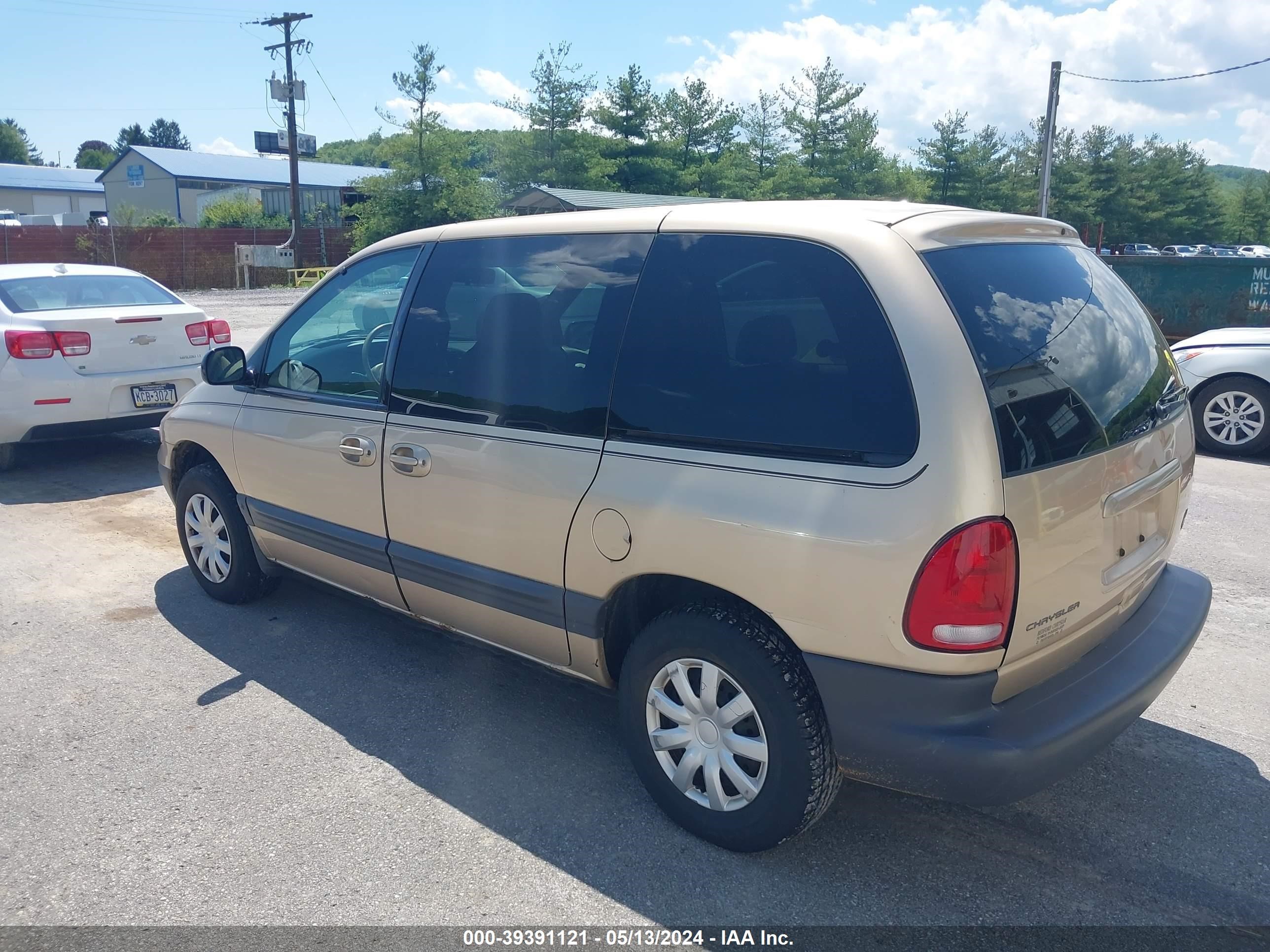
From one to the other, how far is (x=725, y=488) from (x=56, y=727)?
2834 mm

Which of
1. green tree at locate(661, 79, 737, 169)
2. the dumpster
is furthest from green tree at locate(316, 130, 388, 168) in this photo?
the dumpster

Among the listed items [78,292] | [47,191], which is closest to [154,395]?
[78,292]

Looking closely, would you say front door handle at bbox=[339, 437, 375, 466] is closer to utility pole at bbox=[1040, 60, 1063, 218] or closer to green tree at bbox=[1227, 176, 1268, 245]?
utility pole at bbox=[1040, 60, 1063, 218]

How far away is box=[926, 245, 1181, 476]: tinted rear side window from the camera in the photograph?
102 inches

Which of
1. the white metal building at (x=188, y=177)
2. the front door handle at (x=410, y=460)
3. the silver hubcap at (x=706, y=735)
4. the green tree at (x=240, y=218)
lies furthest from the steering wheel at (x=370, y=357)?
the white metal building at (x=188, y=177)

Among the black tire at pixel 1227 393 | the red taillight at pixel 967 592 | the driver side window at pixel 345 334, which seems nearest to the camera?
the red taillight at pixel 967 592

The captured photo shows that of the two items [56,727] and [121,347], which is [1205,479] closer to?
[56,727]

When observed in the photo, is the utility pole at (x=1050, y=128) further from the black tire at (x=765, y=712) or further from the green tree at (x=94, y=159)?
the green tree at (x=94, y=159)

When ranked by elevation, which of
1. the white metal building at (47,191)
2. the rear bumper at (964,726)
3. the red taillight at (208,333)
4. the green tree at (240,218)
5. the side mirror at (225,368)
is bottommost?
the rear bumper at (964,726)

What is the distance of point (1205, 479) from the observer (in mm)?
7672

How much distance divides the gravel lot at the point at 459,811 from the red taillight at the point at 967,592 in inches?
32.4

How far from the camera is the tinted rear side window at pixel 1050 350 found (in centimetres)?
258

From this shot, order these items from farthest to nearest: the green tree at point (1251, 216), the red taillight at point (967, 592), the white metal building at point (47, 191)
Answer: the white metal building at point (47, 191) → the green tree at point (1251, 216) → the red taillight at point (967, 592)

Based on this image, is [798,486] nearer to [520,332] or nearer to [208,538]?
[520,332]
